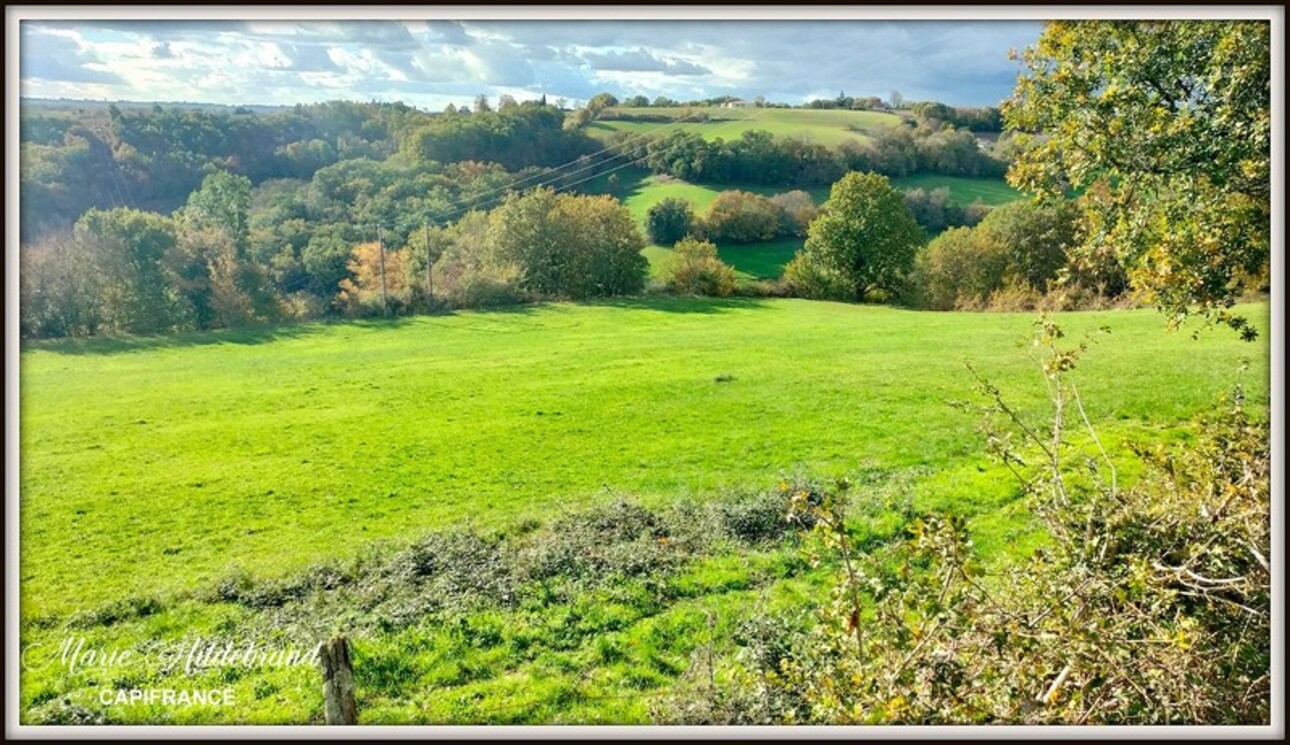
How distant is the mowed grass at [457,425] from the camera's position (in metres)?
12.3

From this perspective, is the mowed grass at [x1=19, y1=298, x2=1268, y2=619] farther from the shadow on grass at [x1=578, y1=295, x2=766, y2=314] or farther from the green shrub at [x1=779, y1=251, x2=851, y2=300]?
the green shrub at [x1=779, y1=251, x2=851, y2=300]

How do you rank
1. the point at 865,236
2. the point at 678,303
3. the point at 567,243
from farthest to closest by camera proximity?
1. the point at 865,236
2. the point at 567,243
3. the point at 678,303

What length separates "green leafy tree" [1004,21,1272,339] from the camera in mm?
7066

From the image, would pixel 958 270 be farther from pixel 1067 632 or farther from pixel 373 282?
pixel 1067 632

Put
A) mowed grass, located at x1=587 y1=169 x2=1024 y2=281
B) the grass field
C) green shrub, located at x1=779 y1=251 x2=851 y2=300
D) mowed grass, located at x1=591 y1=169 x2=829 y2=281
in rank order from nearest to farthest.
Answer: the grass field, mowed grass, located at x1=587 y1=169 x2=1024 y2=281, mowed grass, located at x1=591 y1=169 x2=829 y2=281, green shrub, located at x1=779 y1=251 x2=851 y2=300

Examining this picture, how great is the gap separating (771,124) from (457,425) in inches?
634

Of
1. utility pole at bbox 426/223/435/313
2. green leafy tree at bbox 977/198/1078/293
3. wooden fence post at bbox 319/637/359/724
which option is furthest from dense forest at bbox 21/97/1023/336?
wooden fence post at bbox 319/637/359/724

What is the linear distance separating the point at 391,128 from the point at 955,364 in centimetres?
1744

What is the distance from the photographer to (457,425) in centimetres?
1886

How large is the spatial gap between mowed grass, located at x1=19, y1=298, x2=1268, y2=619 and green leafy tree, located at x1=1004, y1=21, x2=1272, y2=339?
119 centimetres

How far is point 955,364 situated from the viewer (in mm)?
22875

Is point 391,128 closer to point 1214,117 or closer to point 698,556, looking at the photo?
point 698,556

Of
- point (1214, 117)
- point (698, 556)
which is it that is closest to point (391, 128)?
point (698, 556)

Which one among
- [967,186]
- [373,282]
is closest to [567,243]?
[373,282]
